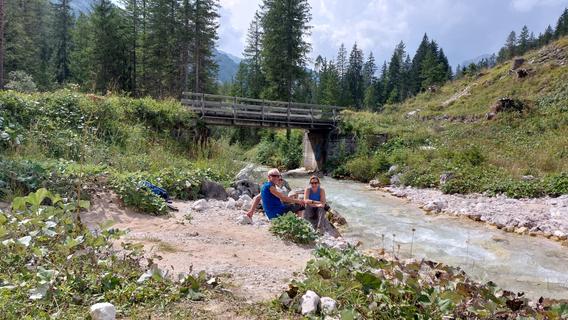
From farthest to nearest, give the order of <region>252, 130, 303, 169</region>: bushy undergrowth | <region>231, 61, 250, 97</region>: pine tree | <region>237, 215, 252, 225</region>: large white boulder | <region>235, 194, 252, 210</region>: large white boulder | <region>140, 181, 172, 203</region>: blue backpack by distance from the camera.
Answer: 1. <region>231, 61, 250, 97</region>: pine tree
2. <region>252, 130, 303, 169</region>: bushy undergrowth
3. <region>235, 194, 252, 210</region>: large white boulder
4. <region>140, 181, 172, 203</region>: blue backpack
5. <region>237, 215, 252, 225</region>: large white boulder

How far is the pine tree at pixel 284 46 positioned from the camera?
96.3 ft

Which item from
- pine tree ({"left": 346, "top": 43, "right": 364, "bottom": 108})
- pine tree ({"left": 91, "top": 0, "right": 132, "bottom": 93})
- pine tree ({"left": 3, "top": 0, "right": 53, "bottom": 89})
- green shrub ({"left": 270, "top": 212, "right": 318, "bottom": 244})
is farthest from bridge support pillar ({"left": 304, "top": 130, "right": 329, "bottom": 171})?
pine tree ({"left": 346, "top": 43, "right": 364, "bottom": 108})

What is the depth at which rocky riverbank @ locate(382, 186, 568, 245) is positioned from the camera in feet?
29.3

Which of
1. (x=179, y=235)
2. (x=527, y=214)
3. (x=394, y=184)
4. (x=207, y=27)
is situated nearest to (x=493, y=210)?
(x=527, y=214)

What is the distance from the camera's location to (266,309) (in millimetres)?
3039

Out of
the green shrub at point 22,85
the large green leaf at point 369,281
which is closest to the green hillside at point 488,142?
the large green leaf at point 369,281

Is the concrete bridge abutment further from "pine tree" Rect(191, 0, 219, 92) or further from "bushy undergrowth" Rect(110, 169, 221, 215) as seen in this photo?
"bushy undergrowth" Rect(110, 169, 221, 215)

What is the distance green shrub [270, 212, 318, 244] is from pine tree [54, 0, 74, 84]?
3871 centimetres

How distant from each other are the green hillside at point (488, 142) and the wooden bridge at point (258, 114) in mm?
1557

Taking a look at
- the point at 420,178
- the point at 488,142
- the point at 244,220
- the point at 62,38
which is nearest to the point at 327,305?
the point at 244,220

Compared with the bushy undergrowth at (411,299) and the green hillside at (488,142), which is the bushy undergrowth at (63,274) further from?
the green hillside at (488,142)

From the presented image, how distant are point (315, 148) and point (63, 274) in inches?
895

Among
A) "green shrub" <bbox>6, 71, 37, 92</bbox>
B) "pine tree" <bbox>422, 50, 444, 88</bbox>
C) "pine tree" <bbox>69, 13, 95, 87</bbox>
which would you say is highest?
"pine tree" <bbox>422, 50, 444, 88</bbox>

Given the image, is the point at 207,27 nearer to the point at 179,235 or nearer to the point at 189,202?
the point at 189,202
